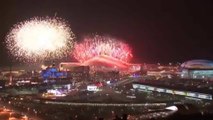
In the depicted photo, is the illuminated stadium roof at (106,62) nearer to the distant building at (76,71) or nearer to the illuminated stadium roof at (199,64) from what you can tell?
the distant building at (76,71)

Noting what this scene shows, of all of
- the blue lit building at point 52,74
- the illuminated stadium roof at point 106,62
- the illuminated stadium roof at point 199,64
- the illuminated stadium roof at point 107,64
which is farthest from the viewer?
the illuminated stadium roof at point 199,64

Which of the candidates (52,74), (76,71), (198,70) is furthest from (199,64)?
(52,74)

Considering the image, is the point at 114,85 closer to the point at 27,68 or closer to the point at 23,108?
the point at 23,108

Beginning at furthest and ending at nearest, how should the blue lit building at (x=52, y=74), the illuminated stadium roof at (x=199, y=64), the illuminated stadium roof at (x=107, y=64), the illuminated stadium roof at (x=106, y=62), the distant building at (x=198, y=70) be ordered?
the illuminated stadium roof at (x=199, y=64) → the illuminated stadium roof at (x=107, y=64) → the illuminated stadium roof at (x=106, y=62) → the distant building at (x=198, y=70) → the blue lit building at (x=52, y=74)

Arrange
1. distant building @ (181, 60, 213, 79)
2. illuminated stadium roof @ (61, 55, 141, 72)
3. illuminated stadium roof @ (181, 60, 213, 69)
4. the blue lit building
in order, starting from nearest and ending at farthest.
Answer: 1. the blue lit building
2. distant building @ (181, 60, 213, 79)
3. illuminated stadium roof @ (61, 55, 141, 72)
4. illuminated stadium roof @ (181, 60, 213, 69)

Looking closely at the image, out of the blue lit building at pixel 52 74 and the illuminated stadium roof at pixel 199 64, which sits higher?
the illuminated stadium roof at pixel 199 64

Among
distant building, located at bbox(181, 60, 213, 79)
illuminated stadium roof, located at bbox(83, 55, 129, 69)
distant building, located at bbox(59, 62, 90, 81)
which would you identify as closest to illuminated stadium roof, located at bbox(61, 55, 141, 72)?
illuminated stadium roof, located at bbox(83, 55, 129, 69)

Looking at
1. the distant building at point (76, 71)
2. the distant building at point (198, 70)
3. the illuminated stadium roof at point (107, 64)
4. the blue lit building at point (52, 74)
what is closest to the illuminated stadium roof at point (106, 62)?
the illuminated stadium roof at point (107, 64)

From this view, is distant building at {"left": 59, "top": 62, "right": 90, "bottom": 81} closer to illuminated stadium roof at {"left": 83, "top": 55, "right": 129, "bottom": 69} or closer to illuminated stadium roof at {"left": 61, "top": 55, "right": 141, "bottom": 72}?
illuminated stadium roof at {"left": 61, "top": 55, "right": 141, "bottom": 72}
